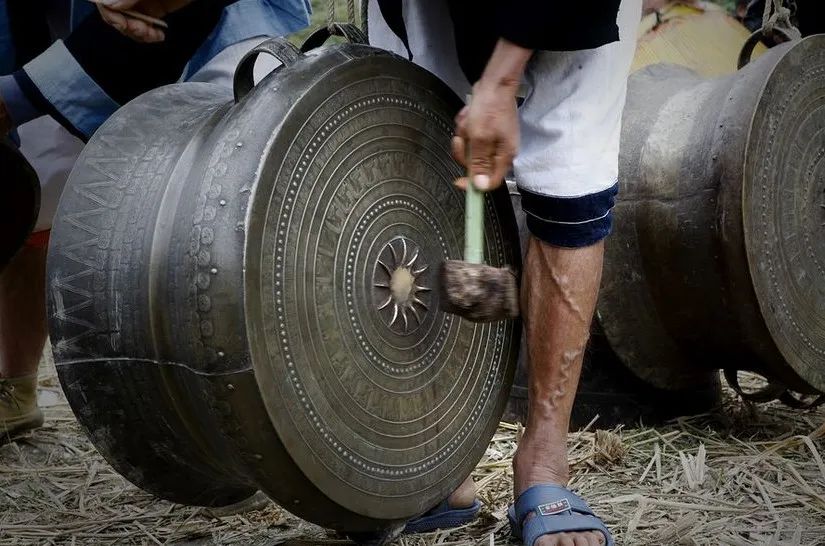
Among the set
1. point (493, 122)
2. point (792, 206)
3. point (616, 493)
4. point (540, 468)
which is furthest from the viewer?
point (792, 206)

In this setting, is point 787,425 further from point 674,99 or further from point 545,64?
point 545,64

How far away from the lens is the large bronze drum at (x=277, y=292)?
5.39 feet

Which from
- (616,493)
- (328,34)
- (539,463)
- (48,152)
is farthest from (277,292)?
(48,152)

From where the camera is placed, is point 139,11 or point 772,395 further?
point 772,395

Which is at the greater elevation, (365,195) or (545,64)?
(545,64)

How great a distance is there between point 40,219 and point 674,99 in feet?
6.37

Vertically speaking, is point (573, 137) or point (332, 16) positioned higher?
point (332, 16)

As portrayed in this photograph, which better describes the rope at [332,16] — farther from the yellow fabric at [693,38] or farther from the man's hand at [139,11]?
the yellow fabric at [693,38]

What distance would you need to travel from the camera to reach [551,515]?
2021 mm

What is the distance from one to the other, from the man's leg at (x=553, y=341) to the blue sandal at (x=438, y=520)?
188 millimetres

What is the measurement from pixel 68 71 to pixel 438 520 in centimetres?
135

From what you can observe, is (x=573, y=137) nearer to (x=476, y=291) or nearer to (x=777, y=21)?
(x=476, y=291)

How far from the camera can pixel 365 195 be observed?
189cm

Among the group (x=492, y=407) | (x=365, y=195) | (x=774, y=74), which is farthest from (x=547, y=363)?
(x=774, y=74)
